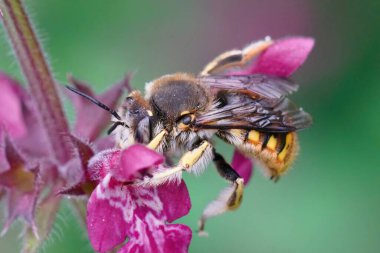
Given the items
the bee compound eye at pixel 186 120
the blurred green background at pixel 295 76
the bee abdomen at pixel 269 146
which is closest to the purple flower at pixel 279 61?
the bee abdomen at pixel 269 146

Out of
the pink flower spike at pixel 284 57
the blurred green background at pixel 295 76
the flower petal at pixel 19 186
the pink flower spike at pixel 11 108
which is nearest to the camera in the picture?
the flower petal at pixel 19 186

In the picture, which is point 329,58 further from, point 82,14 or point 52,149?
point 52,149

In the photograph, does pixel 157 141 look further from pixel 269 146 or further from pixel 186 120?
pixel 269 146

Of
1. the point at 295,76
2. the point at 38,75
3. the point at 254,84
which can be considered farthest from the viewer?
the point at 295,76

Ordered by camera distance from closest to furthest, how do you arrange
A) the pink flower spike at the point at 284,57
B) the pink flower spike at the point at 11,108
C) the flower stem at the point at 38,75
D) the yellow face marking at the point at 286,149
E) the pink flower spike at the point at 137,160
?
the pink flower spike at the point at 137,160, the flower stem at the point at 38,75, the yellow face marking at the point at 286,149, the pink flower spike at the point at 284,57, the pink flower spike at the point at 11,108

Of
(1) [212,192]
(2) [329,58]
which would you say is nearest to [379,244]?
(1) [212,192]

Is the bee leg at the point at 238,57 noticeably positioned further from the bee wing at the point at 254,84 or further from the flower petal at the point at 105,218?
the flower petal at the point at 105,218

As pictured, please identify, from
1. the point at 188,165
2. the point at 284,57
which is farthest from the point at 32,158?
the point at 284,57
